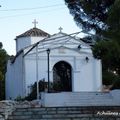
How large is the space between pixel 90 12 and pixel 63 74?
18576mm

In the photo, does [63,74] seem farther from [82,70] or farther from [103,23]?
[103,23]

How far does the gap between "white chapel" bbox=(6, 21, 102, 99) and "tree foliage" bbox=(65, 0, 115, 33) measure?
11.6m

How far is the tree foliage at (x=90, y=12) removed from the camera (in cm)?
2910

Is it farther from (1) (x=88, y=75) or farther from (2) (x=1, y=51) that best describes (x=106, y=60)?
(2) (x=1, y=51)

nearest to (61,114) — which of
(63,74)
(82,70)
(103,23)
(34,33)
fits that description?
(103,23)

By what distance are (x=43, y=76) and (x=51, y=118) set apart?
24943 mm

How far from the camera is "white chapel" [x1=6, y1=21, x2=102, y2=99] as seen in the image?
149 feet

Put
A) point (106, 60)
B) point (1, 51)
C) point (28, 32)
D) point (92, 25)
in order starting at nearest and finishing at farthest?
point (106, 60), point (92, 25), point (28, 32), point (1, 51)

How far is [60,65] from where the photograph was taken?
48.2 meters

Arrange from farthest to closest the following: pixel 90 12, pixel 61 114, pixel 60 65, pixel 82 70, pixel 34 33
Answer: pixel 34 33 < pixel 60 65 < pixel 82 70 < pixel 90 12 < pixel 61 114

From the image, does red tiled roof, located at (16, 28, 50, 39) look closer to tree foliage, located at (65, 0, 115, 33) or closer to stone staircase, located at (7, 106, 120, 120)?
tree foliage, located at (65, 0, 115, 33)

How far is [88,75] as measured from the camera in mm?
47062

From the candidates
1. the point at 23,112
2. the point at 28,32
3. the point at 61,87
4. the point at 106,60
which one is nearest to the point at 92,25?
the point at 106,60

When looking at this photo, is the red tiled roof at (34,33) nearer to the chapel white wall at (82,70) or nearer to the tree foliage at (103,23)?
the chapel white wall at (82,70)
